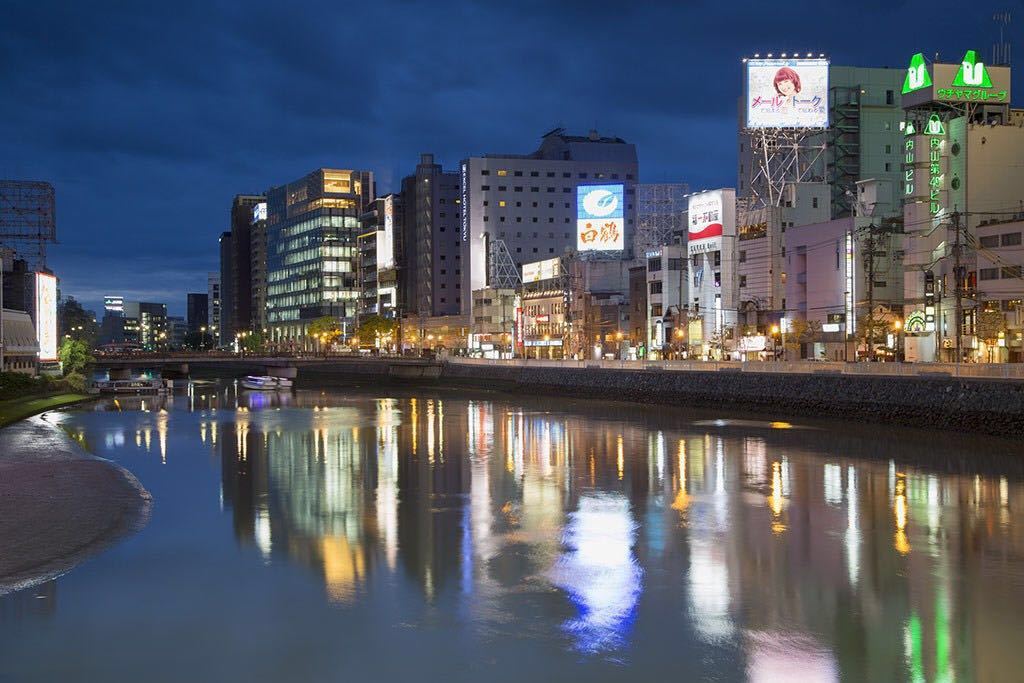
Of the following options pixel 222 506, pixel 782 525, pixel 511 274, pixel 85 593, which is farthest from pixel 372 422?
pixel 511 274

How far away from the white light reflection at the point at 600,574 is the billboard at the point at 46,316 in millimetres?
83473

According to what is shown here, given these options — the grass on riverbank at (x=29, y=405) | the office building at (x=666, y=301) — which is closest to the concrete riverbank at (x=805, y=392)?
the office building at (x=666, y=301)

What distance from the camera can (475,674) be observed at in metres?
15.7

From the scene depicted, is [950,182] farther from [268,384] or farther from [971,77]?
[268,384]

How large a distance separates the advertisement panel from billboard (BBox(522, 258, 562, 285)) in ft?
123

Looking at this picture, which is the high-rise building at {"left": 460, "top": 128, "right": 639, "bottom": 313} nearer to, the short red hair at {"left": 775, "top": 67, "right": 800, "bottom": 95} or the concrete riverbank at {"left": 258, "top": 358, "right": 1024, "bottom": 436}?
the concrete riverbank at {"left": 258, "top": 358, "right": 1024, "bottom": 436}

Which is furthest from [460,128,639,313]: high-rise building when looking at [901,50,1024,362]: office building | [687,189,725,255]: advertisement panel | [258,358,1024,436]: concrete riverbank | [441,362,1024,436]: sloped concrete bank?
[901,50,1024,362]: office building

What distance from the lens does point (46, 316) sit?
102 metres

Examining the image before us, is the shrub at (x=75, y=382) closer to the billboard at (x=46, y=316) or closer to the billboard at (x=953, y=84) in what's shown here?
the billboard at (x=46, y=316)

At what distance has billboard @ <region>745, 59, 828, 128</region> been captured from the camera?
3871 inches

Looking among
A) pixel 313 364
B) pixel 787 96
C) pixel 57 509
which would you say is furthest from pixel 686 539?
pixel 313 364

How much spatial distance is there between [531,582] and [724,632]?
484 centimetres

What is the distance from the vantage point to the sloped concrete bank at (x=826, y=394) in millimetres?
48656

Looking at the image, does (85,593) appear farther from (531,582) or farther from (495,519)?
(495,519)
